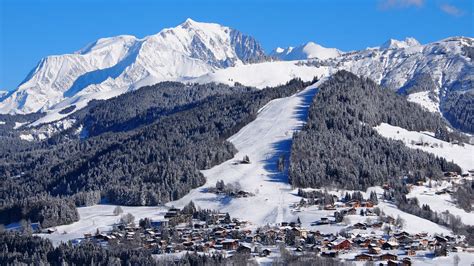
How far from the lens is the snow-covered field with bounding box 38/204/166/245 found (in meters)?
174

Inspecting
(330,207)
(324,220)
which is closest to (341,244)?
(324,220)

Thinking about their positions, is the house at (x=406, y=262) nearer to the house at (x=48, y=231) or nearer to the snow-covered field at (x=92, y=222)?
the snow-covered field at (x=92, y=222)

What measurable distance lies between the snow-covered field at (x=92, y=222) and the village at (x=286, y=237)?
3026 mm

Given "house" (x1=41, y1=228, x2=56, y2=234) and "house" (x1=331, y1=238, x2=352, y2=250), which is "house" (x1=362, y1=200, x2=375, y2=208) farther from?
"house" (x1=41, y1=228, x2=56, y2=234)

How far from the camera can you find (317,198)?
647 feet

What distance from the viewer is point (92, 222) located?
185625 millimetres

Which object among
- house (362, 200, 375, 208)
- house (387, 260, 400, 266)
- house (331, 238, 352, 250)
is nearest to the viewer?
house (387, 260, 400, 266)

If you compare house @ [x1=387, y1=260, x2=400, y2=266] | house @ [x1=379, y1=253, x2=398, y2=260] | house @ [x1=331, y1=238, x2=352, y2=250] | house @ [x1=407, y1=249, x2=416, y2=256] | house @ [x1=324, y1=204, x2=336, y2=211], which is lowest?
house @ [x1=387, y1=260, x2=400, y2=266]

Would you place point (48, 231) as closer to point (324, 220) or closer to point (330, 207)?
point (324, 220)

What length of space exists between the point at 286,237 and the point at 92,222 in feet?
141

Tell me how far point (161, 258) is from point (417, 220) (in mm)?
58612

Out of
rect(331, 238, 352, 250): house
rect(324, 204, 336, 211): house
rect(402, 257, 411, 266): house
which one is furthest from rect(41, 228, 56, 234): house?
rect(402, 257, 411, 266): house

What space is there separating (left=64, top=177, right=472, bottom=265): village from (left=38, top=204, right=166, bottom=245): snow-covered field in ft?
9.93

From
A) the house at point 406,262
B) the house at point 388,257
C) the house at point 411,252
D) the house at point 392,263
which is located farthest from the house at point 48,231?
the house at point 406,262
